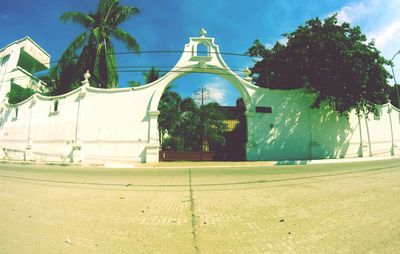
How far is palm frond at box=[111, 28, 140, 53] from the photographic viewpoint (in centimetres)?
1603

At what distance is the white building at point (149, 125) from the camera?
1316 cm

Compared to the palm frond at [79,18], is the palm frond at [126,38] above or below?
below

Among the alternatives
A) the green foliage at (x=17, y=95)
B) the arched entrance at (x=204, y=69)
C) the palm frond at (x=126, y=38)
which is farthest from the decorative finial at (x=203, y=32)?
the green foliage at (x=17, y=95)

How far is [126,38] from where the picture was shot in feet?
52.7

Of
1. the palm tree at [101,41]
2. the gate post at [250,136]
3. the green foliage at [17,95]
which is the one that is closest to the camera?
the gate post at [250,136]

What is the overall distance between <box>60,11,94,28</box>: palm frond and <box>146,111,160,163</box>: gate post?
9.46 meters

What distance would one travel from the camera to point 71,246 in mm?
2053

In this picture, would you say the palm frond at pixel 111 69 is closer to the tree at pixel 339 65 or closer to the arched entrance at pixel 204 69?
the arched entrance at pixel 204 69

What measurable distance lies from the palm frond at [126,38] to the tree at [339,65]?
39.6 ft

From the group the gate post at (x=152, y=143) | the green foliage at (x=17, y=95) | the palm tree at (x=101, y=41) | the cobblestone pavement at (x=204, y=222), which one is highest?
the palm tree at (x=101, y=41)

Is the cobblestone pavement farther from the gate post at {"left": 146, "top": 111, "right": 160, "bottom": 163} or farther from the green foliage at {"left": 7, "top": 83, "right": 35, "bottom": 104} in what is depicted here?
the green foliage at {"left": 7, "top": 83, "right": 35, "bottom": 104}

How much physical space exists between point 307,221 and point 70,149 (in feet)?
48.4

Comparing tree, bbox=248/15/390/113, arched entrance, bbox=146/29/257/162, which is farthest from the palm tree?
tree, bbox=248/15/390/113

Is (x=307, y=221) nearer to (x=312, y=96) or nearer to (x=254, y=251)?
(x=254, y=251)
